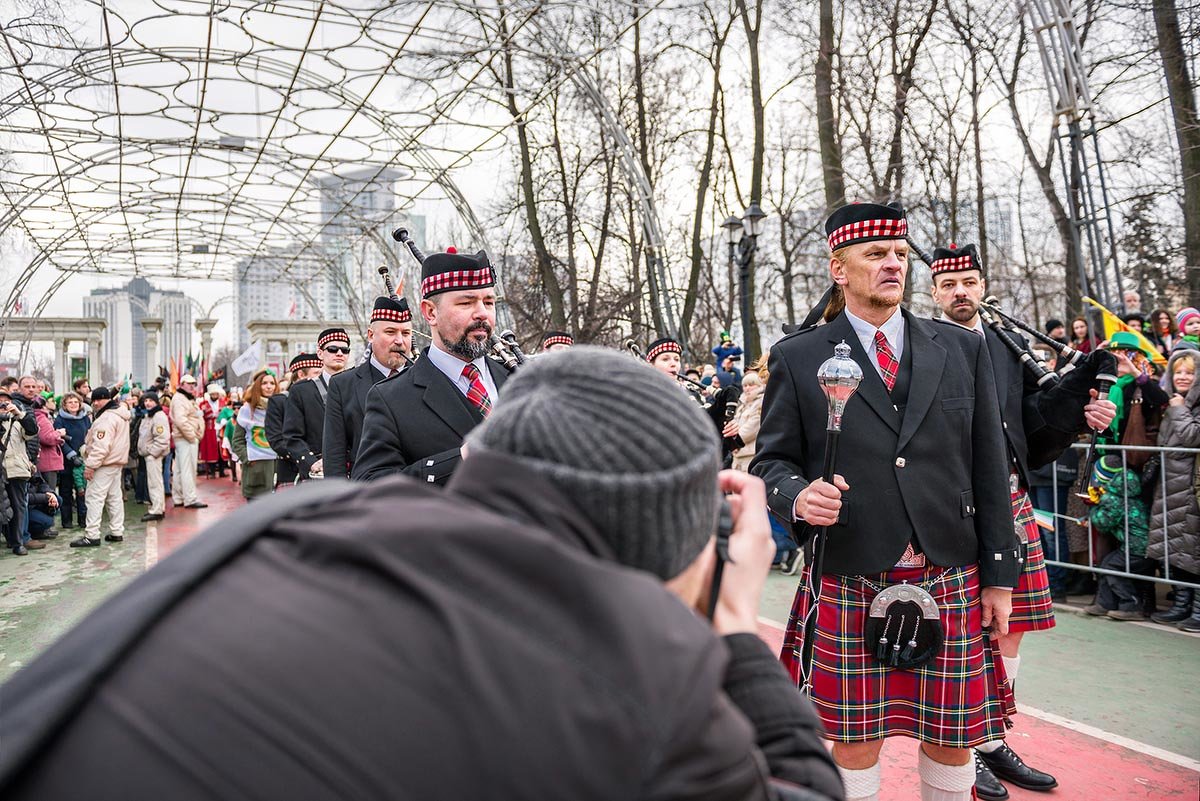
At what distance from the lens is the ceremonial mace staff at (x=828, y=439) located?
7.30 ft

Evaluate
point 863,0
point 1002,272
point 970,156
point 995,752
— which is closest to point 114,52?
point 863,0

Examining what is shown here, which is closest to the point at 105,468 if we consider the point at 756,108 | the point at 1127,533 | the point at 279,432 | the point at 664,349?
the point at 279,432

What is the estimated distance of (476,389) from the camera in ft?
10.3

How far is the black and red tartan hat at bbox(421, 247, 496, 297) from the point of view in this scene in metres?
3.25

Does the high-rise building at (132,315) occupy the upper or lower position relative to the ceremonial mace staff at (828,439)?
upper

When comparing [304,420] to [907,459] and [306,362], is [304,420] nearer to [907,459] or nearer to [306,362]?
[306,362]

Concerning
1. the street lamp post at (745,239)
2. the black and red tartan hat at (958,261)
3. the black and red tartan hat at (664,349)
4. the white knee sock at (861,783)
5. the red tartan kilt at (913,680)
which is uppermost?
the street lamp post at (745,239)

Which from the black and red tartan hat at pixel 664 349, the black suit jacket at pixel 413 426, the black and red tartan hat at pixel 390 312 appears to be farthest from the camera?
the black and red tartan hat at pixel 664 349

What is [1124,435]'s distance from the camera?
5.84m

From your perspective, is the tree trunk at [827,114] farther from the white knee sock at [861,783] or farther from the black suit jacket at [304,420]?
the white knee sock at [861,783]

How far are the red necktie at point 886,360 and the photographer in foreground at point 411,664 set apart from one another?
188 centimetres

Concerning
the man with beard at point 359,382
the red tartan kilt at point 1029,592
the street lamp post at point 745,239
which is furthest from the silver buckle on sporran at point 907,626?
the street lamp post at point 745,239

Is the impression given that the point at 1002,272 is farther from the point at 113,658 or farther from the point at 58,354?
the point at 58,354

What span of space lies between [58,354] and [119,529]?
85.2 feet
